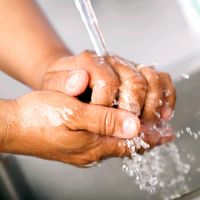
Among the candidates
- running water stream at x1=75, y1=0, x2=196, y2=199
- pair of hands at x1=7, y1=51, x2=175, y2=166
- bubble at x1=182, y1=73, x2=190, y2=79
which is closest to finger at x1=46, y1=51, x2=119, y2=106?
pair of hands at x1=7, y1=51, x2=175, y2=166

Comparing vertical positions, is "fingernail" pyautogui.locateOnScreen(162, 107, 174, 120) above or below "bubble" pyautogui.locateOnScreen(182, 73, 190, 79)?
above

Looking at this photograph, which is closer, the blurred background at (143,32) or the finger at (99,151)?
the finger at (99,151)

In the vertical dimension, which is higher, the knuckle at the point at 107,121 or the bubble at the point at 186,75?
the knuckle at the point at 107,121

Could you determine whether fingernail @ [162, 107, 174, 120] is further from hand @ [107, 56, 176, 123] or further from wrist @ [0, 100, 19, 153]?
wrist @ [0, 100, 19, 153]

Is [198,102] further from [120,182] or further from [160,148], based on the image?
[120,182]

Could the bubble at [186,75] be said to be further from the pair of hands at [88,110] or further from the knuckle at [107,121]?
the knuckle at [107,121]

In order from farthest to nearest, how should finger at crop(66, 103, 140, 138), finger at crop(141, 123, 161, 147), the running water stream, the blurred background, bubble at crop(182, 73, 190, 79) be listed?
the blurred background, bubble at crop(182, 73, 190, 79), the running water stream, finger at crop(141, 123, 161, 147), finger at crop(66, 103, 140, 138)

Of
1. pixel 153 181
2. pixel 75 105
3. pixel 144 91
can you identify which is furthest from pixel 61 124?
pixel 153 181

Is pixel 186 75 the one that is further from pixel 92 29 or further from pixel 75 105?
pixel 75 105

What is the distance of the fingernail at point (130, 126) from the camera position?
63cm

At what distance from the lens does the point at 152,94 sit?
71 centimetres

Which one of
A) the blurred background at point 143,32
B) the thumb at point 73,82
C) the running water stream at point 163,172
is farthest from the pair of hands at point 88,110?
the blurred background at point 143,32

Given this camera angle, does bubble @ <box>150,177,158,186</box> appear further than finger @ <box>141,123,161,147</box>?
Yes

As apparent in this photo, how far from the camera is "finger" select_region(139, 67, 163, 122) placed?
714 mm
